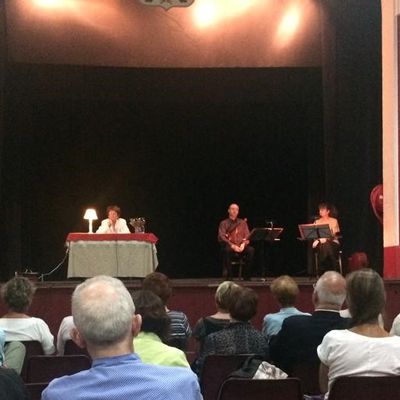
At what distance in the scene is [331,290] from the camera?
356 cm

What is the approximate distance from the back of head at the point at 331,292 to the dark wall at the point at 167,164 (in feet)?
26.9

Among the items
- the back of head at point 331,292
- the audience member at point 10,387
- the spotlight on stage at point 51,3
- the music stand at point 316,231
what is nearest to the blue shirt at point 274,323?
the back of head at point 331,292

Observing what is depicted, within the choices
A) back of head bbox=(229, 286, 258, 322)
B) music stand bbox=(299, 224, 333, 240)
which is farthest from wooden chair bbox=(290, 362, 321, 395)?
music stand bbox=(299, 224, 333, 240)

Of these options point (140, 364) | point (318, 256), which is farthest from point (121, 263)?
point (140, 364)

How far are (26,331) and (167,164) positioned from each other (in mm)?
9913

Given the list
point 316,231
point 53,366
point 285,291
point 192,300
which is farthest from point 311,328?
point 316,231

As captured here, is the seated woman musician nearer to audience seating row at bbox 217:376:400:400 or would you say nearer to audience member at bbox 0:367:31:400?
audience seating row at bbox 217:376:400:400

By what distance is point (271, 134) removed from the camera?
13.4 meters

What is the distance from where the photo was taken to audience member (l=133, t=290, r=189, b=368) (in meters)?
2.47

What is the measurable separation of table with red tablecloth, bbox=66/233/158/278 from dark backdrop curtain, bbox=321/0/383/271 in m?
2.93

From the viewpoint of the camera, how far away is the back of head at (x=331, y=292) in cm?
356

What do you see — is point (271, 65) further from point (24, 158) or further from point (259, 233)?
point (24, 158)

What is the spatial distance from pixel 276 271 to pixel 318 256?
4188 mm

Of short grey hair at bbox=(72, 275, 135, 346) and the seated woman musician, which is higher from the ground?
short grey hair at bbox=(72, 275, 135, 346)
